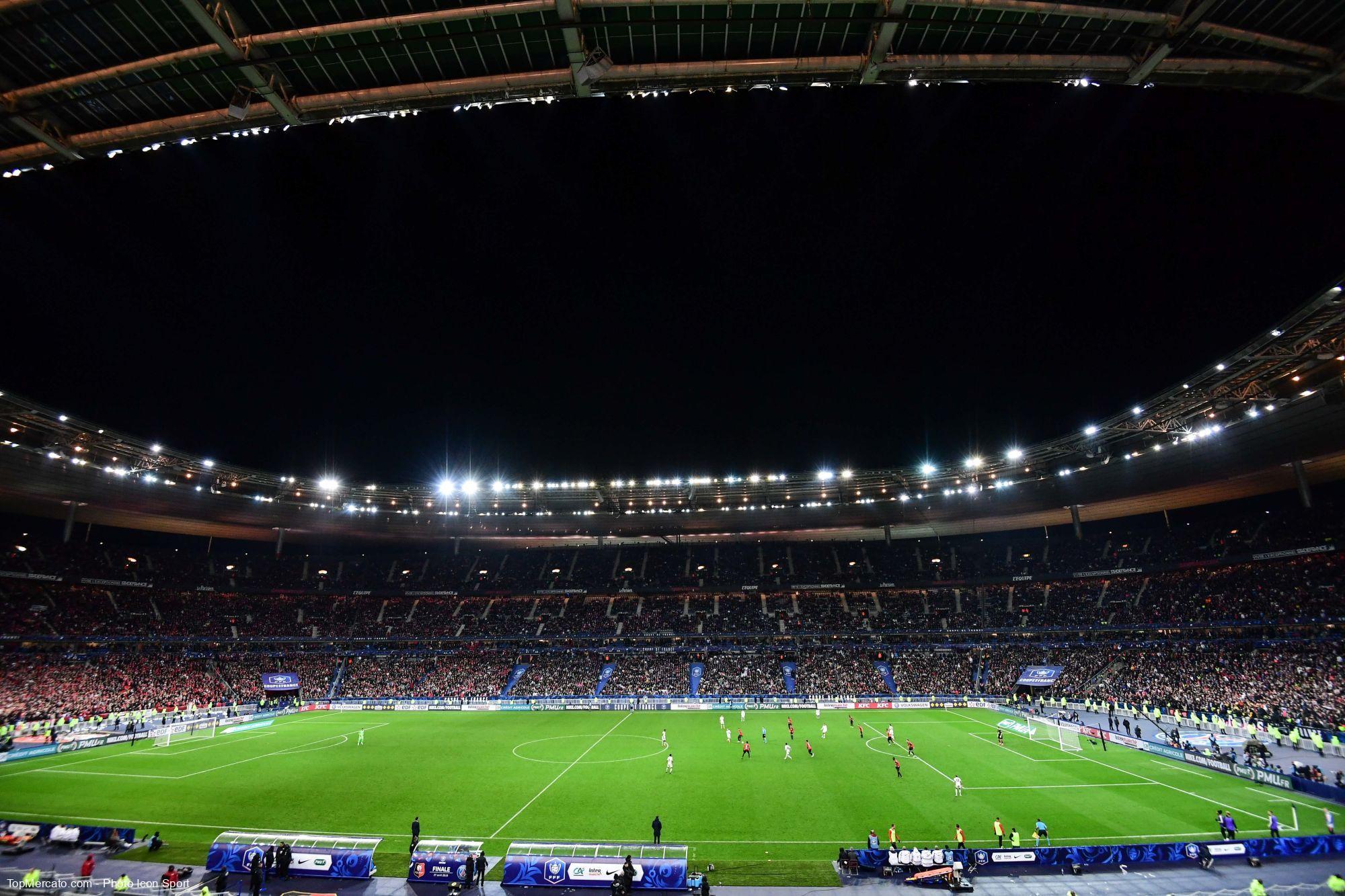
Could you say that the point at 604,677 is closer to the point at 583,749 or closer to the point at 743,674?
the point at 743,674

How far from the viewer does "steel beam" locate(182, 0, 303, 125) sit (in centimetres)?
707

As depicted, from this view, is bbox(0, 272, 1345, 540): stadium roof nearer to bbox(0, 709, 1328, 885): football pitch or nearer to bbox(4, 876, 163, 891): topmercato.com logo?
bbox(0, 709, 1328, 885): football pitch

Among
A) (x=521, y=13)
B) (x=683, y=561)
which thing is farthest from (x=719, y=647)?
(x=521, y=13)

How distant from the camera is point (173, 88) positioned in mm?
8602

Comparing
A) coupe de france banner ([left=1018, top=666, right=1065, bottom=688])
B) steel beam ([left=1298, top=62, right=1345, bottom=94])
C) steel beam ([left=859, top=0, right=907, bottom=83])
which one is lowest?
coupe de france banner ([left=1018, top=666, right=1065, bottom=688])

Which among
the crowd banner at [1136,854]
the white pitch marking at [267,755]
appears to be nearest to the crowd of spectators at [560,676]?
the white pitch marking at [267,755]

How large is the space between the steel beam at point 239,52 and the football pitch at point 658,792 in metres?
19.3

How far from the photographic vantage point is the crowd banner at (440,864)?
16656 mm

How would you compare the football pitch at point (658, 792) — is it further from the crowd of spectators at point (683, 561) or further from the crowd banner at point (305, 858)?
the crowd of spectators at point (683, 561)

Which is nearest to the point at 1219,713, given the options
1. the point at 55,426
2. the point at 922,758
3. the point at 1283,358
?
the point at 922,758

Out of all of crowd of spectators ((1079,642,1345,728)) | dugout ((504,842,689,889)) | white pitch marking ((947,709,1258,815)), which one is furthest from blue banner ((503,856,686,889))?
crowd of spectators ((1079,642,1345,728))

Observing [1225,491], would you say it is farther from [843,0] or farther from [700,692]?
[843,0]

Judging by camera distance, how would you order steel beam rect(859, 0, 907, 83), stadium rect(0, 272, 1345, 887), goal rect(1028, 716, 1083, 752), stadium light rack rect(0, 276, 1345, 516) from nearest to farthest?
steel beam rect(859, 0, 907, 83) → stadium rect(0, 272, 1345, 887) → stadium light rack rect(0, 276, 1345, 516) → goal rect(1028, 716, 1083, 752)

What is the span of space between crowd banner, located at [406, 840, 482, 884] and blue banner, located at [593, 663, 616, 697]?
4136 cm
